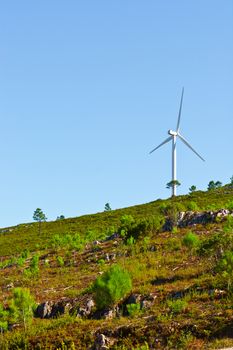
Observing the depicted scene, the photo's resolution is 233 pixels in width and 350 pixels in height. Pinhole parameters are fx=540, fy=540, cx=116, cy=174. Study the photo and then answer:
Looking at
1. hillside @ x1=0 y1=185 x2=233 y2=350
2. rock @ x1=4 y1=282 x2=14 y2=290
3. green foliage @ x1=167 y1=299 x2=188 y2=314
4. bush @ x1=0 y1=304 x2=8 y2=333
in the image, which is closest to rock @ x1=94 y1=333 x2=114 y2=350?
hillside @ x1=0 y1=185 x2=233 y2=350

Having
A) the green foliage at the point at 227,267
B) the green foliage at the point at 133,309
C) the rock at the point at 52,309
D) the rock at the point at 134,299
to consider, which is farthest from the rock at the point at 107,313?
the green foliage at the point at 227,267

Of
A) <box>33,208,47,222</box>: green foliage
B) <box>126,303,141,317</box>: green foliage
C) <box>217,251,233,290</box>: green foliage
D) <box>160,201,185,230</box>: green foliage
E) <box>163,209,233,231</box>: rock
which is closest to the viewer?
<box>126,303,141,317</box>: green foliage

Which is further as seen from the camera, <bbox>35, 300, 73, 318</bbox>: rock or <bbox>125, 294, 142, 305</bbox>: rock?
<bbox>35, 300, 73, 318</bbox>: rock

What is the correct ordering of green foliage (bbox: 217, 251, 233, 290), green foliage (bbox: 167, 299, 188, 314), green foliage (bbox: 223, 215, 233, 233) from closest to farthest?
green foliage (bbox: 167, 299, 188, 314), green foliage (bbox: 217, 251, 233, 290), green foliage (bbox: 223, 215, 233, 233)

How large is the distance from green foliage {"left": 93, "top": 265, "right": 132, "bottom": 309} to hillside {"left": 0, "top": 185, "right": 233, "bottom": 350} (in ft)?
0.30

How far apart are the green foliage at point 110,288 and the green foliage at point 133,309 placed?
2.67 ft

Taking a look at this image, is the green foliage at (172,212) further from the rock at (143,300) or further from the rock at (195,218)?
the rock at (143,300)

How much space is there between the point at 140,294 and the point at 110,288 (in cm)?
171

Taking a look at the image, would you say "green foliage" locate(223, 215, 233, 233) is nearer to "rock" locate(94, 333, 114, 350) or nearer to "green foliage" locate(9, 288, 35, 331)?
"green foliage" locate(9, 288, 35, 331)

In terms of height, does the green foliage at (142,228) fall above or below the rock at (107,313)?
above

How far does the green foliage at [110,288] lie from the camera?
21.0m

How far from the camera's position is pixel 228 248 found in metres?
24.5

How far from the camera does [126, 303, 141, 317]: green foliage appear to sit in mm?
20094

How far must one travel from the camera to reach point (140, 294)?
22.0 meters
